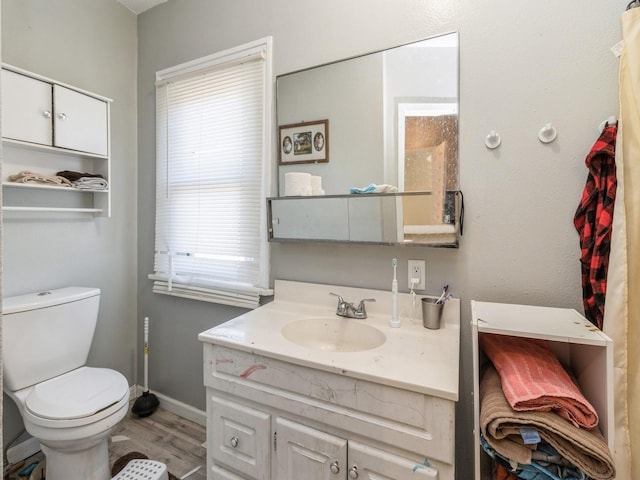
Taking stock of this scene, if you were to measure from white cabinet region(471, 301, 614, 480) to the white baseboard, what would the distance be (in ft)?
5.25

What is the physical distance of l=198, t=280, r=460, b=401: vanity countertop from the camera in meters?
0.96

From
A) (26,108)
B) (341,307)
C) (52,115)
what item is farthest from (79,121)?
(341,307)

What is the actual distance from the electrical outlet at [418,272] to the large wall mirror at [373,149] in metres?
0.11

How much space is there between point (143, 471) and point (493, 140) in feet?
6.85

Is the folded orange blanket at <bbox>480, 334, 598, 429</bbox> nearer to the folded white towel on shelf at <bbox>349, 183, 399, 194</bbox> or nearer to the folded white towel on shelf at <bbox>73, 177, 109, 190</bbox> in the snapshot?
the folded white towel on shelf at <bbox>349, 183, 399, 194</bbox>

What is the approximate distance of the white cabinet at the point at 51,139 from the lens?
1517 millimetres

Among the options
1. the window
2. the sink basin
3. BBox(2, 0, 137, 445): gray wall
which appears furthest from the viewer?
the window

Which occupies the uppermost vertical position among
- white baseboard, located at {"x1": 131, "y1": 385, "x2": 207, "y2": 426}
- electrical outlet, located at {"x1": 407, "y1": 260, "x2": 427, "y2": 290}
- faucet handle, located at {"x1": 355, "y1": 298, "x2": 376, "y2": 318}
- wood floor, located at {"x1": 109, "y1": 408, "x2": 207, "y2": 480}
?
electrical outlet, located at {"x1": 407, "y1": 260, "x2": 427, "y2": 290}

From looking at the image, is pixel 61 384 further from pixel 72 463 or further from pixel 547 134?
pixel 547 134

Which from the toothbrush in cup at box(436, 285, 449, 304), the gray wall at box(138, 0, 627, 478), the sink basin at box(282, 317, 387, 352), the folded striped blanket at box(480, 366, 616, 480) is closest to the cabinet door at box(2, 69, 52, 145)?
the gray wall at box(138, 0, 627, 478)

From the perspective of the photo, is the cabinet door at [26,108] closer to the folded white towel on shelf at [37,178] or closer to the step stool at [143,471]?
the folded white towel on shelf at [37,178]

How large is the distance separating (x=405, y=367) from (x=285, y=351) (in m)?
0.40

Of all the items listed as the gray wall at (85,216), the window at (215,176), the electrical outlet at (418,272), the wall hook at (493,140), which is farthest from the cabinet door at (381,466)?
the gray wall at (85,216)

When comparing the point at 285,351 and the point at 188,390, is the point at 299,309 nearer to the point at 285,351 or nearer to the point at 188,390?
the point at 285,351
